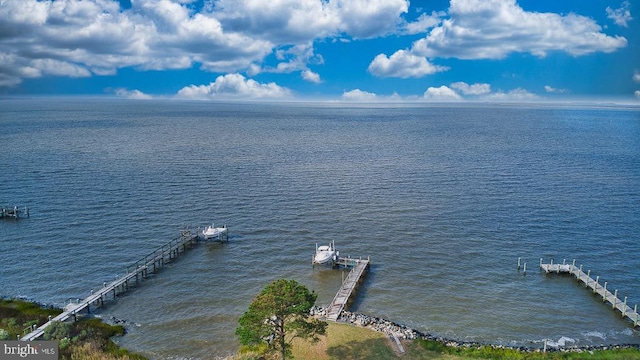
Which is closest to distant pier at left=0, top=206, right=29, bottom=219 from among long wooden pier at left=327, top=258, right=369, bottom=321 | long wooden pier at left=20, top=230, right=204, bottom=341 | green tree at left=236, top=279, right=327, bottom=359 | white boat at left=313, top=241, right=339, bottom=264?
long wooden pier at left=20, top=230, right=204, bottom=341

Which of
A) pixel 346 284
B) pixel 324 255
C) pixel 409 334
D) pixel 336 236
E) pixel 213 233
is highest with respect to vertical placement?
pixel 213 233

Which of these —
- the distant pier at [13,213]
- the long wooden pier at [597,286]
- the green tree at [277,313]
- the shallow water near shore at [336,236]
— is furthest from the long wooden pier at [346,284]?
the distant pier at [13,213]

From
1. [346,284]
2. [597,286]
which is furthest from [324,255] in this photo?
[597,286]

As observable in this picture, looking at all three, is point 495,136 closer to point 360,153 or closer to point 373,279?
point 360,153

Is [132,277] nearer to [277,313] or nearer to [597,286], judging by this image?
[277,313]

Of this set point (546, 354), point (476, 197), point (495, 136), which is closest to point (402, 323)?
point (546, 354)

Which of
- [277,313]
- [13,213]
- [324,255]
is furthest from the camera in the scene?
[13,213]

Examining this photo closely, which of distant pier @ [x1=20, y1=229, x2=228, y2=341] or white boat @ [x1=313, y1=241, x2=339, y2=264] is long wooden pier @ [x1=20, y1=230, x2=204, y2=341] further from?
white boat @ [x1=313, y1=241, x2=339, y2=264]
